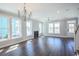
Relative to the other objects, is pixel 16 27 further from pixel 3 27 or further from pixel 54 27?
pixel 54 27

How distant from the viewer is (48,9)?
2807mm

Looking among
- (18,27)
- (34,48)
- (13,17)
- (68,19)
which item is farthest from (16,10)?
(68,19)

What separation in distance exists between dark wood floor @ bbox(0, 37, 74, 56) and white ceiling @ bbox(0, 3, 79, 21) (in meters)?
0.54

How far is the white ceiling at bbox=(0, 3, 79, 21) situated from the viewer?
2736mm

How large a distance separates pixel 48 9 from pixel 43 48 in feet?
2.83

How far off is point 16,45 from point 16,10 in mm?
762

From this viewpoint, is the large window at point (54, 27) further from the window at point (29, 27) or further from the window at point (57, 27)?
the window at point (29, 27)

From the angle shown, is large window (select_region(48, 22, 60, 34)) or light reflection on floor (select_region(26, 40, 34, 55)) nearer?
light reflection on floor (select_region(26, 40, 34, 55))

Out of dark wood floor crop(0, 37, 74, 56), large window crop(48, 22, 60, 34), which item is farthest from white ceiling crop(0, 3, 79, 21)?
dark wood floor crop(0, 37, 74, 56)

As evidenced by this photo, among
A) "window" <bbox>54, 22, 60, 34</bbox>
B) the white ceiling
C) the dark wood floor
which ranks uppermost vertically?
the white ceiling

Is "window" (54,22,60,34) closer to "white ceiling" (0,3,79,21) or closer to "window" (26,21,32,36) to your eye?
"white ceiling" (0,3,79,21)

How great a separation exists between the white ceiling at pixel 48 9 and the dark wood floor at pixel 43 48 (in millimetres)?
537

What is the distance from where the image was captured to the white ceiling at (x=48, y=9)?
2.74 meters

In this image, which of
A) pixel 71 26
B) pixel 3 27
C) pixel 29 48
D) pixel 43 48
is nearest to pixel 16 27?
pixel 3 27
